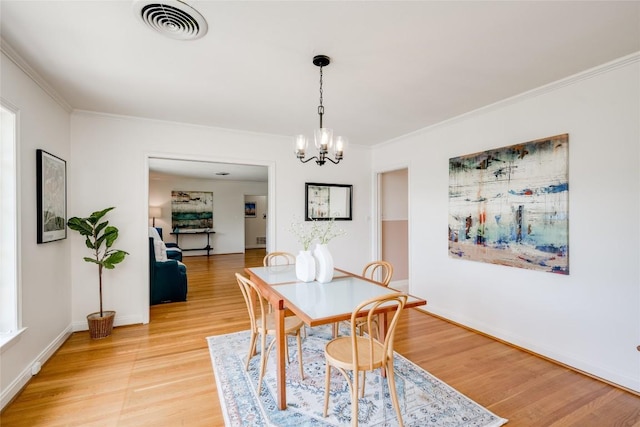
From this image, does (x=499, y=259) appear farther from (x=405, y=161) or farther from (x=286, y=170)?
(x=286, y=170)

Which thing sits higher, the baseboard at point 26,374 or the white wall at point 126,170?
the white wall at point 126,170

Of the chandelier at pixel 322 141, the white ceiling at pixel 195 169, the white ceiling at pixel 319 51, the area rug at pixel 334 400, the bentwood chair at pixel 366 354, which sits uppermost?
the white ceiling at pixel 319 51

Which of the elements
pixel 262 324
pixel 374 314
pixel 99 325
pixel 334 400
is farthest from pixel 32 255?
pixel 374 314

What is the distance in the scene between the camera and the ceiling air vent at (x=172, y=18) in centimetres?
158

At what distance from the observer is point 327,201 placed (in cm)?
464

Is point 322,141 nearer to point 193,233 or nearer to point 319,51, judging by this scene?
point 319,51

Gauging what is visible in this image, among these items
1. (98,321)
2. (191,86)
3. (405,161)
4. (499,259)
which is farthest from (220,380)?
(405,161)

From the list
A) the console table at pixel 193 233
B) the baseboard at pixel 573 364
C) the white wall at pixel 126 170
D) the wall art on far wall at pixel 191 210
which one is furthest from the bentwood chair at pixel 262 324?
the wall art on far wall at pixel 191 210

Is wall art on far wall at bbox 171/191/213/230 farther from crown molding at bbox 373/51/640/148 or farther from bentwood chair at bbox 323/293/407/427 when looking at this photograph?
bentwood chair at bbox 323/293/407/427

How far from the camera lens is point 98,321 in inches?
120

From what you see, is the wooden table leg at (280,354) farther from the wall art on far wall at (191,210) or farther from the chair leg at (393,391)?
the wall art on far wall at (191,210)

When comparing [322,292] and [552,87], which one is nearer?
[322,292]

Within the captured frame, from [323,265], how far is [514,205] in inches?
78.4

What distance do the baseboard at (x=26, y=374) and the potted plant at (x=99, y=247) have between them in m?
0.29
